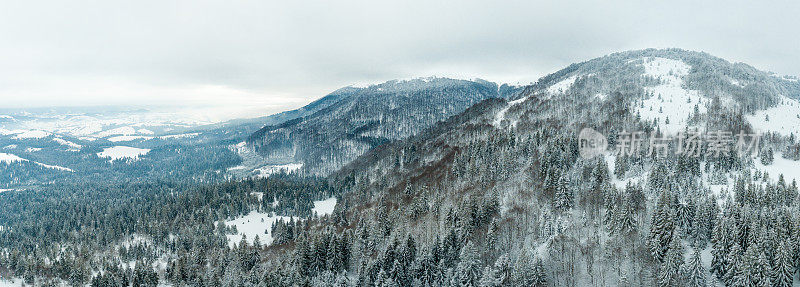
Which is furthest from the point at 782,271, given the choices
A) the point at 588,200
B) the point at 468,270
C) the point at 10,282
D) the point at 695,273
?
the point at 10,282

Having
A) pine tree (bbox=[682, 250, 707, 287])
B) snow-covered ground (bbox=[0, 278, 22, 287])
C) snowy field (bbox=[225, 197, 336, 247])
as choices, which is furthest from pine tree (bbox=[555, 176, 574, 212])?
snow-covered ground (bbox=[0, 278, 22, 287])

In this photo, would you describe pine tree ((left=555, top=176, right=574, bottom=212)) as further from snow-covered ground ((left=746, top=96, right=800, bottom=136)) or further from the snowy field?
snow-covered ground ((left=746, top=96, right=800, bottom=136))

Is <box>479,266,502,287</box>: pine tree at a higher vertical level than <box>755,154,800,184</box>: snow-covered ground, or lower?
lower

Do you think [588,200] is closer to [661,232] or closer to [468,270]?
[661,232]

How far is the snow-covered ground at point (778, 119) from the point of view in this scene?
159m

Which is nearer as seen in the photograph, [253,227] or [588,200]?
[588,200]

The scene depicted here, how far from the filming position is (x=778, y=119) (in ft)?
566

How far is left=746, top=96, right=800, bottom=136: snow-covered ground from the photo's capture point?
15862 centimetres

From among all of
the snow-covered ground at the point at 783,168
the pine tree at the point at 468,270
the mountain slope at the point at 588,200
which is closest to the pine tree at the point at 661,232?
the mountain slope at the point at 588,200

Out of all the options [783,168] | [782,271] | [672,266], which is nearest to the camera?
[782,271]

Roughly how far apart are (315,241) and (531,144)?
111m

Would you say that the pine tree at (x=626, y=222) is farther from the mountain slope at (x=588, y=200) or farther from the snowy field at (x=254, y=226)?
the snowy field at (x=254, y=226)

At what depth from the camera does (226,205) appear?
200 m

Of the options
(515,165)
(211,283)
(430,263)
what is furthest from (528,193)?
(211,283)
